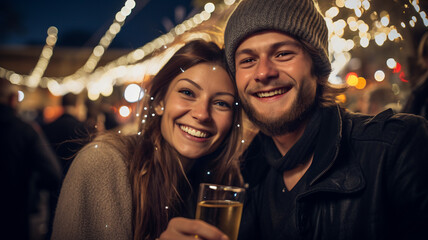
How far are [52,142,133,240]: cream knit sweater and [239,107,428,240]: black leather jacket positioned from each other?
0.93 m

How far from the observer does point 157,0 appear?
12.0 ft

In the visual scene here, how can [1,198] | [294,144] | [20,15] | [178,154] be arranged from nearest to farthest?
[294,144], [178,154], [1,198], [20,15]

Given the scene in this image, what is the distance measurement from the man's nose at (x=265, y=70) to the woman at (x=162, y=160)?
0.28m

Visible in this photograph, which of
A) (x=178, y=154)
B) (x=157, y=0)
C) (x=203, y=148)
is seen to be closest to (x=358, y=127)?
(x=203, y=148)

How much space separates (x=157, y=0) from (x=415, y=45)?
2.87m

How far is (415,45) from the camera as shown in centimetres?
250

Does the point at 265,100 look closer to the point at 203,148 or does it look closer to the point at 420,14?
the point at 203,148

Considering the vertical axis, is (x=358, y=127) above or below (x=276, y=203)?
above

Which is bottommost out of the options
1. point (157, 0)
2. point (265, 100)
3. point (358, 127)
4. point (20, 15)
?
point (358, 127)

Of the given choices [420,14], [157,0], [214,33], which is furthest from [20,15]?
[420,14]

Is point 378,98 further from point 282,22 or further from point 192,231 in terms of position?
point 192,231

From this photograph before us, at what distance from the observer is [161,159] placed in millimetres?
2064

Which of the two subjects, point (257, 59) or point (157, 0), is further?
point (157, 0)

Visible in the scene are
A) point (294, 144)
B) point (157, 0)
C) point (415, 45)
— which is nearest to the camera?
point (294, 144)
